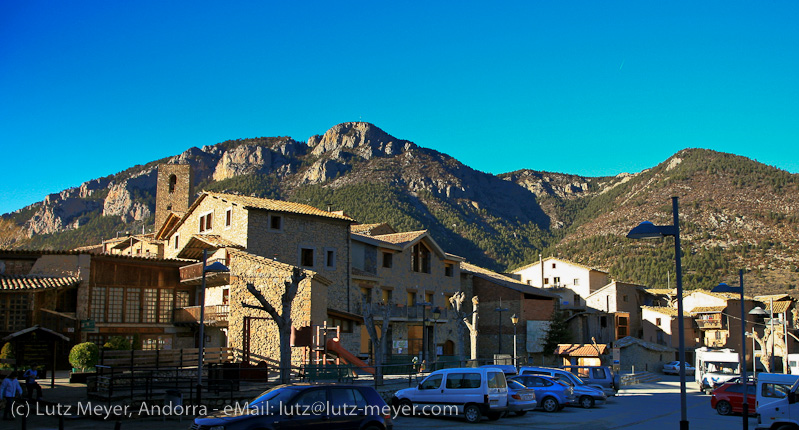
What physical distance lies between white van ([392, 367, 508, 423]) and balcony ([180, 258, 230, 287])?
17065mm

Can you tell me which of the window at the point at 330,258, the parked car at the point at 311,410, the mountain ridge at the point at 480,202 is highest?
the mountain ridge at the point at 480,202

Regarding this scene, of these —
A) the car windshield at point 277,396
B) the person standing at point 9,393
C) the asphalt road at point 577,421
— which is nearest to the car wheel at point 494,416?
the asphalt road at point 577,421

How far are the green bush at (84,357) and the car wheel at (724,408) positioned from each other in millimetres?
24855

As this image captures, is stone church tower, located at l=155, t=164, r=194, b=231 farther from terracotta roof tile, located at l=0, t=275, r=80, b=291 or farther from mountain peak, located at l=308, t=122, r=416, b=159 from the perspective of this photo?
mountain peak, located at l=308, t=122, r=416, b=159

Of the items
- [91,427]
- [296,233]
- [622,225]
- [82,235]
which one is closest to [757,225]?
[622,225]

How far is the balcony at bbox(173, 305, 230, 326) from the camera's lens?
36.2 metres

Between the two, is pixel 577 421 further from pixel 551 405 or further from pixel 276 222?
pixel 276 222

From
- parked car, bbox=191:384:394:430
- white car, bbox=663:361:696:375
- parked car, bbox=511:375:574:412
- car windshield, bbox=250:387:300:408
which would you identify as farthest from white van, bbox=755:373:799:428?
white car, bbox=663:361:696:375

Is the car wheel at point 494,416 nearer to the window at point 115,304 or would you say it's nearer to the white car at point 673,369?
the window at point 115,304

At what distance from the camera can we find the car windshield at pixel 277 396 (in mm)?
13922

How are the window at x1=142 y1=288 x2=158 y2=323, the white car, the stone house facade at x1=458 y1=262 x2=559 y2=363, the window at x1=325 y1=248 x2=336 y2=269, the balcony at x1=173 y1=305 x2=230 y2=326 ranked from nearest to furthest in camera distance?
the balcony at x1=173 y1=305 x2=230 y2=326 < the window at x1=142 y1=288 x2=158 y2=323 < the window at x1=325 y1=248 x2=336 y2=269 < the stone house facade at x1=458 y1=262 x2=559 y2=363 < the white car

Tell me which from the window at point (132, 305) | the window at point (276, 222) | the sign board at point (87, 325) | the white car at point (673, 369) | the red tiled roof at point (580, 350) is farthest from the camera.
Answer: the white car at point (673, 369)

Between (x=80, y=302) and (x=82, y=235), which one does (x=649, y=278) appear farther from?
(x=82, y=235)

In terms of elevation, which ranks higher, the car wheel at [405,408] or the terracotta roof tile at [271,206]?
the terracotta roof tile at [271,206]
